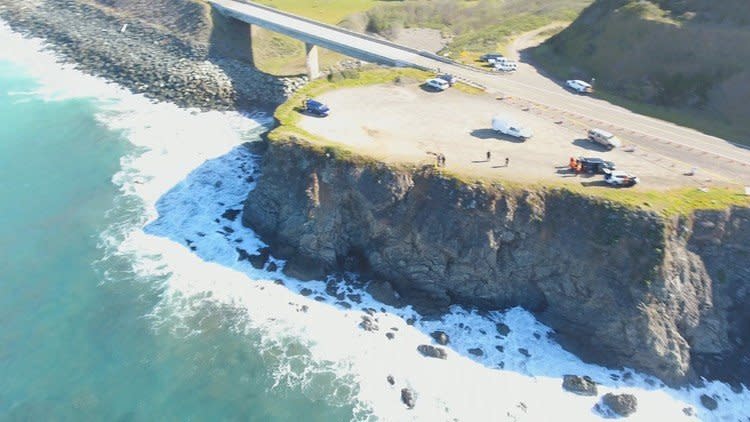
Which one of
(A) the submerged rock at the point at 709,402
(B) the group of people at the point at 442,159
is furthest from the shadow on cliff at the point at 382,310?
(B) the group of people at the point at 442,159

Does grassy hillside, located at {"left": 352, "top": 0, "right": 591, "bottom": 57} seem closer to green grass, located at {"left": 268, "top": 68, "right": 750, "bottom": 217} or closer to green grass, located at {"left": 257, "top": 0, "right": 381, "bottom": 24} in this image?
green grass, located at {"left": 257, "top": 0, "right": 381, "bottom": 24}

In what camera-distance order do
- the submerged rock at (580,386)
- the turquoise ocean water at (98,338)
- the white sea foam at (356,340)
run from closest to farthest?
the turquoise ocean water at (98,338)
the white sea foam at (356,340)
the submerged rock at (580,386)

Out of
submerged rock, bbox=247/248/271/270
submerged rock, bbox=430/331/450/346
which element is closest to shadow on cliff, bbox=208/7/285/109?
submerged rock, bbox=247/248/271/270

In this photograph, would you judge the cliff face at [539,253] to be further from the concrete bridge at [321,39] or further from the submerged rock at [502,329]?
the concrete bridge at [321,39]

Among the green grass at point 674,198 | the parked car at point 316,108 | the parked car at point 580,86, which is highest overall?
the parked car at point 580,86

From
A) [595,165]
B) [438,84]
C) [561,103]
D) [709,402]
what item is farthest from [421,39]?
[709,402]

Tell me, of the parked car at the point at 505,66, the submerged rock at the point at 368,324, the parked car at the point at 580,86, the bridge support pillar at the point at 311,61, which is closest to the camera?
the submerged rock at the point at 368,324
